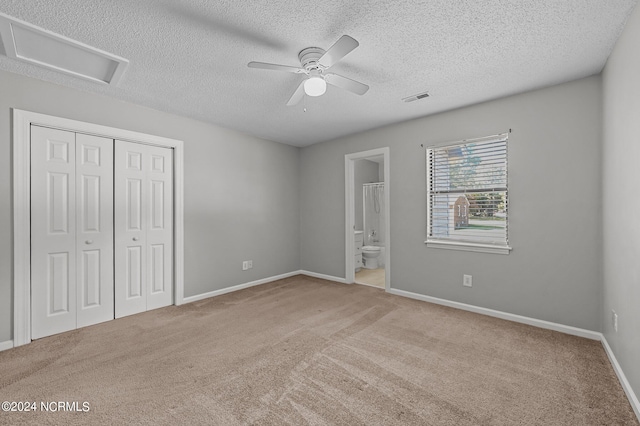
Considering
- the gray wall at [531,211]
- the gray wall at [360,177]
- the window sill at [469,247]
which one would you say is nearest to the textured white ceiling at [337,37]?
the gray wall at [531,211]

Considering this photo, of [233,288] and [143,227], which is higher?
[143,227]

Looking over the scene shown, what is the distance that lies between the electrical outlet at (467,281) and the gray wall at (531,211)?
4 centimetres

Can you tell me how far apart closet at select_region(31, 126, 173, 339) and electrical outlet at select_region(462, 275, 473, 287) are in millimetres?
3656

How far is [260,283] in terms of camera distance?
456 cm

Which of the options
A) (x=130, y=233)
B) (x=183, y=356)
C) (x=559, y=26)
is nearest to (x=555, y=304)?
(x=559, y=26)

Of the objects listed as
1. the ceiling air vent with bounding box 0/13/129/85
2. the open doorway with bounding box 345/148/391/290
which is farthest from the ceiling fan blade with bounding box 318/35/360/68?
the open doorway with bounding box 345/148/391/290

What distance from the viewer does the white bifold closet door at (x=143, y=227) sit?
3.14 metres

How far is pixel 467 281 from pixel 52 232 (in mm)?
4434

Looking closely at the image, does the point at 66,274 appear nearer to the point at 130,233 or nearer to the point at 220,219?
the point at 130,233

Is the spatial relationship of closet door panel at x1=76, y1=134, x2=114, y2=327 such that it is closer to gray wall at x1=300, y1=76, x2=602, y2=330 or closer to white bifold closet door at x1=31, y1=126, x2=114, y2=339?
white bifold closet door at x1=31, y1=126, x2=114, y2=339

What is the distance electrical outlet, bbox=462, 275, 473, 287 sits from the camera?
3.28 metres

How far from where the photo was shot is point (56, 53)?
7.10 feet

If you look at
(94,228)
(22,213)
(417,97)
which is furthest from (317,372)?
(22,213)

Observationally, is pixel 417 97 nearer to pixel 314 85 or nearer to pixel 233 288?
pixel 314 85
